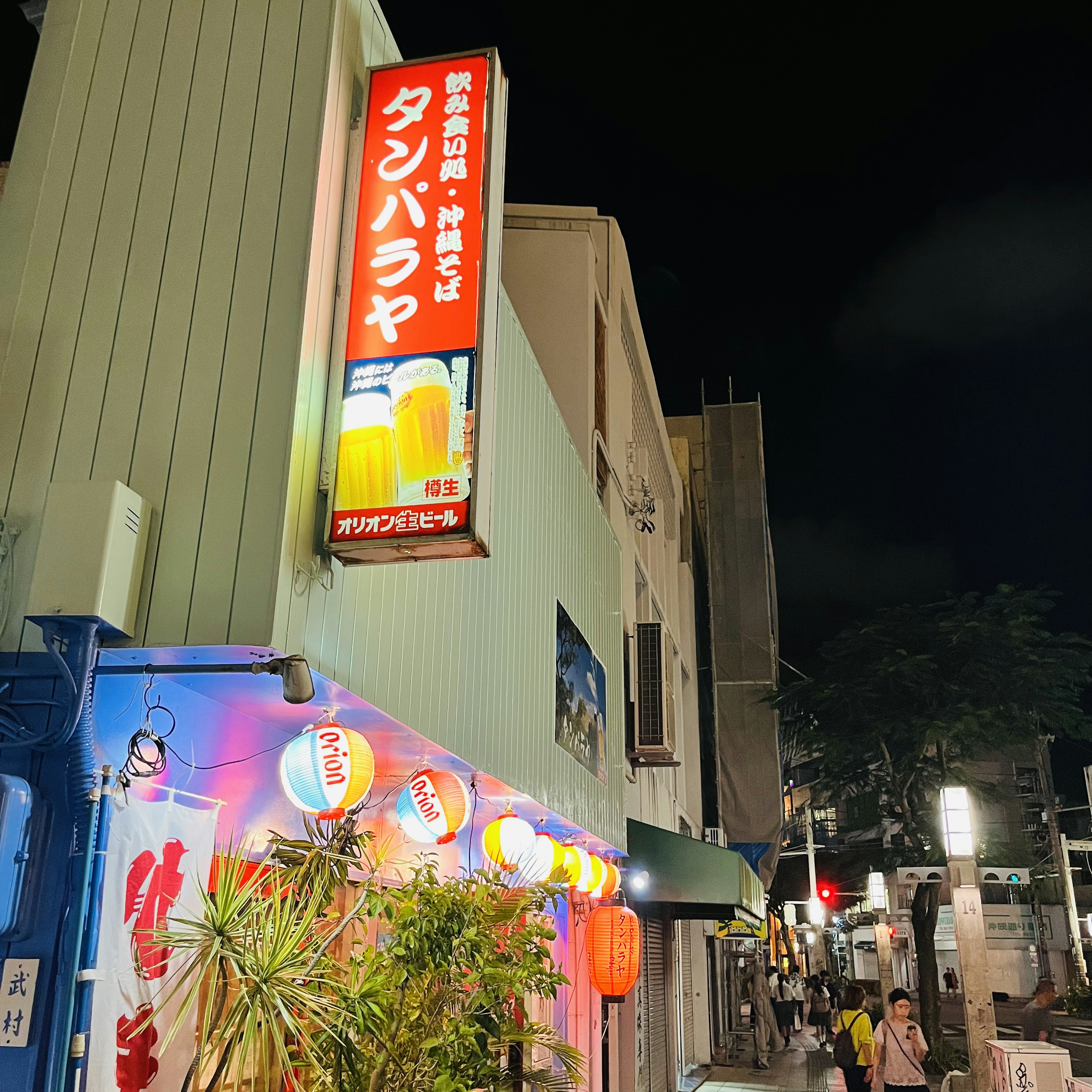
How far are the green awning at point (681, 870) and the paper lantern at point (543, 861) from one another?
16.3ft

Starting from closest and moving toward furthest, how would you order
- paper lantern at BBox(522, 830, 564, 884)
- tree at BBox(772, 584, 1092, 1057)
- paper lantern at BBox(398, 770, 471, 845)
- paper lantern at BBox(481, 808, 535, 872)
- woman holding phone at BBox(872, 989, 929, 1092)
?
paper lantern at BBox(398, 770, 471, 845)
paper lantern at BBox(481, 808, 535, 872)
paper lantern at BBox(522, 830, 564, 884)
woman holding phone at BBox(872, 989, 929, 1092)
tree at BBox(772, 584, 1092, 1057)

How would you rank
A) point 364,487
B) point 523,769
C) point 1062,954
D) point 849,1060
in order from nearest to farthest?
point 364,487, point 523,769, point 849,1060, point 1062,954

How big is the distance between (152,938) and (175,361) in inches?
107

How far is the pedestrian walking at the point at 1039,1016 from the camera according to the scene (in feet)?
38.5

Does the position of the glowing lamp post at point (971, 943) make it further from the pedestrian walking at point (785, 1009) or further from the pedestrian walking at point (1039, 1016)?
the pedestrian walking at point (785, 1009)

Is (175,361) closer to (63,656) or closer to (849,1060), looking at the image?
(63,656)

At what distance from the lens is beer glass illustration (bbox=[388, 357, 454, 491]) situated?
484 centimetres

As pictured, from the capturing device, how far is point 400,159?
18.0 ft

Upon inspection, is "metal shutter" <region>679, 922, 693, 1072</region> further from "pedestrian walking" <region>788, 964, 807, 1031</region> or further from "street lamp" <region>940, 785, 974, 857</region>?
"street lamp" <region>940, 785, 974, 857</region>

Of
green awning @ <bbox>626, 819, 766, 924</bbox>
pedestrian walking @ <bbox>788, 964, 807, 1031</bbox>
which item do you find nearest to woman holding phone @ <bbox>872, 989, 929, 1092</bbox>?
green awning @ <bbox>626, 819, 766, 924</bbox>

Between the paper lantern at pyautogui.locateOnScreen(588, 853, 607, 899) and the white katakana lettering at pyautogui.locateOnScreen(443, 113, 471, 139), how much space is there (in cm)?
740

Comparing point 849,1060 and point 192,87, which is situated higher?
point 192,87

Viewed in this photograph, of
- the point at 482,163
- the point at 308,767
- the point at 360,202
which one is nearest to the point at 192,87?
the point at 360,202

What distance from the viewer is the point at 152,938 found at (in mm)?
4570
